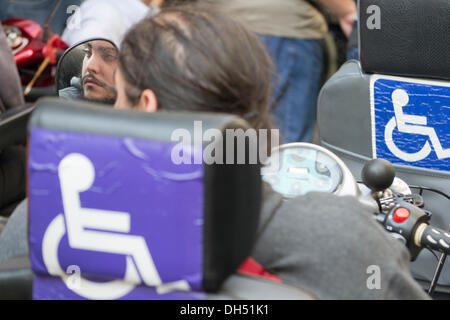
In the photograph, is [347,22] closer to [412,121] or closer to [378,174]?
[412,121]

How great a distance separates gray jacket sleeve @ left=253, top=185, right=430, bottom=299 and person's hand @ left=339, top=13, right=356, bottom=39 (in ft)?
6.08

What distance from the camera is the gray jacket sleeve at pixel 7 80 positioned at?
2.39 m

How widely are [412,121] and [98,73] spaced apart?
0.75 meters

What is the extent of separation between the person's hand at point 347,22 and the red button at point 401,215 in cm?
165

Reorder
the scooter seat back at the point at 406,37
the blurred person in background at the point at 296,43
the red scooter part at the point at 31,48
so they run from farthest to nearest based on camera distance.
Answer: the red scooter part at the point at 31,48 → the blurred person in background at the point at 296,43 → the scooter seat back at the point at 406,37

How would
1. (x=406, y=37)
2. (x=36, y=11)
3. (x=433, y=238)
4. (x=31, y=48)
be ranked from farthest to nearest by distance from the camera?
(x=36, y=11)
(x=31, y=48)
(x=406, y=37)
(x=433, y=238)

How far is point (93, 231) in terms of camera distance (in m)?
0.93

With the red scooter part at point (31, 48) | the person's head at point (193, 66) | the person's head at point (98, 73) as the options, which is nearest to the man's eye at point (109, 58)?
the person's head at point (98, 73)

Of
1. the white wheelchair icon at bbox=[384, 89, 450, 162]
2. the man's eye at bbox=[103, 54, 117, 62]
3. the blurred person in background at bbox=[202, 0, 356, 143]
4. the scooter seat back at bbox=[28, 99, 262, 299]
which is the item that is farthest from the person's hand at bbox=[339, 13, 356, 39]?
the scooter seat back at bbox=[28, 99, 262, 299]

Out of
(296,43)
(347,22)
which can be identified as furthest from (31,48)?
(347,22)

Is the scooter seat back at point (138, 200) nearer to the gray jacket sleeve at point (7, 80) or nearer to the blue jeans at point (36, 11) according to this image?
the gray jacket sleeve at point (7, 80)

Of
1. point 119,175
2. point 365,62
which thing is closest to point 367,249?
point 119,175

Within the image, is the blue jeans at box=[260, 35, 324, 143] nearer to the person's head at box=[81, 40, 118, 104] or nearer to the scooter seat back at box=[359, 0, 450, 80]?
the scooter seat back at box=[359, 0, 450, 80]
